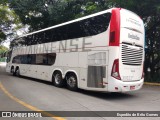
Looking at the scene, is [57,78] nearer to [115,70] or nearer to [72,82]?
[72,82]

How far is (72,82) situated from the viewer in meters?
12.0

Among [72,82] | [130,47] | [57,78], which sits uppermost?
[130,47]

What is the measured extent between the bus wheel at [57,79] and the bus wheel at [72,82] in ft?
2.37

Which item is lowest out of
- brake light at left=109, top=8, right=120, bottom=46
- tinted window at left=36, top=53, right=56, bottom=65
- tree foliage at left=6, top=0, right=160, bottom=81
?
tinted window at left=36, top=53, right=56, bottom=65

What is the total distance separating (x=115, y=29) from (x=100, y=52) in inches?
48.7

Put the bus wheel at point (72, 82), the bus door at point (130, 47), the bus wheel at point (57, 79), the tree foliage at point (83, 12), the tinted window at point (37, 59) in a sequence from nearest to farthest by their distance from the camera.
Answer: the bus door at point (130, 47) → the bus wheel at point (72, 82) → the bus wheel at point (57, 79) → the tinted window at point (37, 59) → the tree foliage at point (83, 12)

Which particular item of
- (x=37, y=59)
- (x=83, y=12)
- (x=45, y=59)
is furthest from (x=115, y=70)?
(x=83, y=12)

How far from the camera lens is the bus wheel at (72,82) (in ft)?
38.8

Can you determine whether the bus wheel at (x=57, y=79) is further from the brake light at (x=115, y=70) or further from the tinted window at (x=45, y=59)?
the brake light at (x=115, y=70)

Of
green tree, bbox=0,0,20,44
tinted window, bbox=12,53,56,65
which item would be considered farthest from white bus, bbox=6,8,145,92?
green tree, bbox=0,0,20,44

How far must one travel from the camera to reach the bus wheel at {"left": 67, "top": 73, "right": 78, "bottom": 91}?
11.8 m

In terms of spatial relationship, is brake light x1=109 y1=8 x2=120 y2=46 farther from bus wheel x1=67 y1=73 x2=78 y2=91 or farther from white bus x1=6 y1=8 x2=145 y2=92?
bus wheel x1=67 y1=73 x2=78 y2=91

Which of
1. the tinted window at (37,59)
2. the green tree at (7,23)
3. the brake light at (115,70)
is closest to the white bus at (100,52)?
the brake light at (115,70)

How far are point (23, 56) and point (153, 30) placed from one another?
35.6 ft
